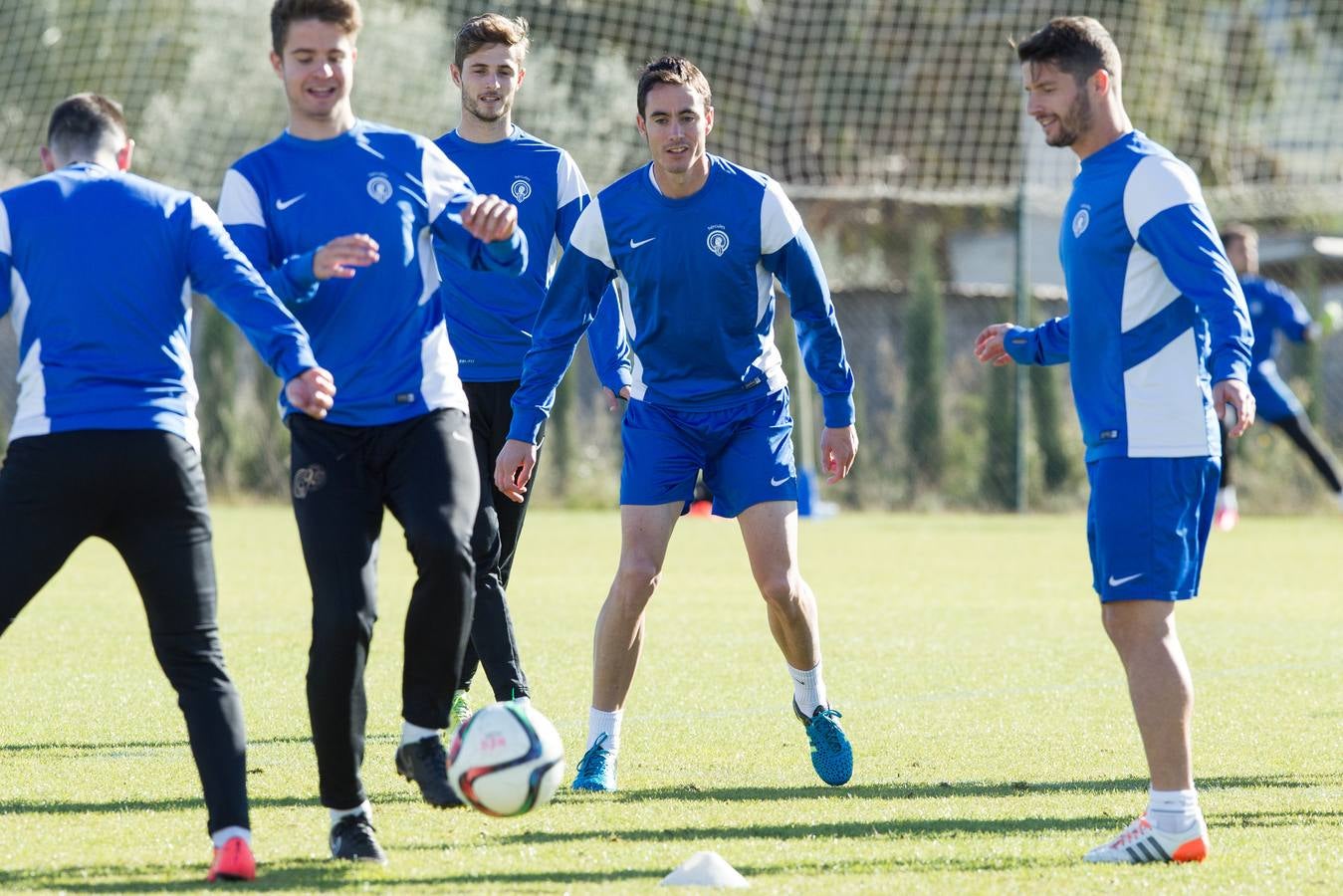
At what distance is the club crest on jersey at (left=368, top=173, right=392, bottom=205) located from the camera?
486cm

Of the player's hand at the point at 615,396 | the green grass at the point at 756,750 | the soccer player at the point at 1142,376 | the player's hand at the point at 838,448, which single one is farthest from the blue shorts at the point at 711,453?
the soccer player at the point at 1142,376

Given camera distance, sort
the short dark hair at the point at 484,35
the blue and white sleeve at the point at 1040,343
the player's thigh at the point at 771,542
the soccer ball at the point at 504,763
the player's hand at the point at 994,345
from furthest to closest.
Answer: the short dark hair at the point at 484,35 < the player's thigh at the point at 771,542 < the player's hand at the point at 994,345 < the blue and white sleeve at the point at 1040,343 < the soccer ball at the point at 504,763

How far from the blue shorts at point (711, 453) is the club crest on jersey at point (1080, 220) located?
1433mm

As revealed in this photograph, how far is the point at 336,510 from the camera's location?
4766 millimetres

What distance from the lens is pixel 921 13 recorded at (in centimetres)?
2516

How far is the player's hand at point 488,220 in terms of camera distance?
4.80 meters

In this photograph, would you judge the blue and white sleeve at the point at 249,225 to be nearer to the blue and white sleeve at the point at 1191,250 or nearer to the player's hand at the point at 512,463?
the player's hand at the point at 512,463

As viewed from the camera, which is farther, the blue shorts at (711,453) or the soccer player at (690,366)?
the blue shorts at (711,453)

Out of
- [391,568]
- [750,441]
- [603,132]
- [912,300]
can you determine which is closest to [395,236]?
[750,441]

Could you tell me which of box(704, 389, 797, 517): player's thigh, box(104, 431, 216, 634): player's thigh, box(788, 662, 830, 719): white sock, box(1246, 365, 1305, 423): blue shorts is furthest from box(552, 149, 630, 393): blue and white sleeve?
box(1246, 365, 1305, 423): blue shorts

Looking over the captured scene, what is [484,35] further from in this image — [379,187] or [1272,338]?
[1272,338]

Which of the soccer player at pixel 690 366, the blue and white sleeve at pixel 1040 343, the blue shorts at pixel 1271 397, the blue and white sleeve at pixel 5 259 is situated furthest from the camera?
the blue shorts at pixel 1271 397

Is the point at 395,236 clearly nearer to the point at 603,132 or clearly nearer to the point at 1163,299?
the point at 1163,299

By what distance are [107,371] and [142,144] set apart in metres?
22.7
